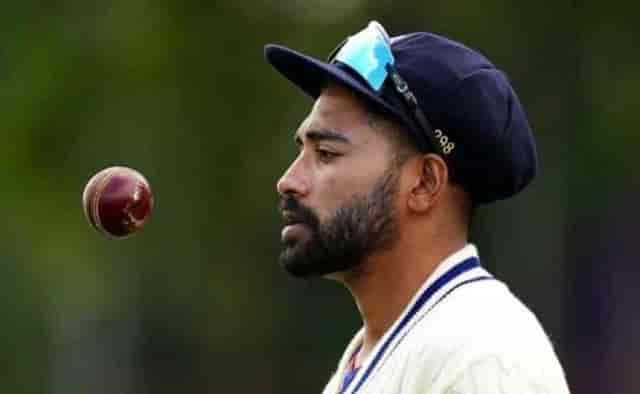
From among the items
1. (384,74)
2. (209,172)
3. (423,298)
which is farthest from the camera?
(209,172)

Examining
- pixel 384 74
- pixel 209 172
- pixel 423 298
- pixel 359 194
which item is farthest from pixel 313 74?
pixel 209 172

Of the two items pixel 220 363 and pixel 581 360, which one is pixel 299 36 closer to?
pixel 220 363

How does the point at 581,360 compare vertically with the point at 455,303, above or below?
below

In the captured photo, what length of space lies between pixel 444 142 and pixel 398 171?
0.15m

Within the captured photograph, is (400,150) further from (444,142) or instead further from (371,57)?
(371,57)

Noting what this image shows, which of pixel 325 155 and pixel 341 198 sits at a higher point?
pixel 325 155

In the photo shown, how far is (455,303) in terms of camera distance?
14.8 feet

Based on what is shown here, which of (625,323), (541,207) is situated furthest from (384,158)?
(541,207)

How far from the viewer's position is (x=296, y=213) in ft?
16.0

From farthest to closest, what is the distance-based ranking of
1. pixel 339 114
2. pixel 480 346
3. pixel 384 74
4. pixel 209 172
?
pixel 209 172, pixel 339 114, pixel 384 74, pixel 480 346

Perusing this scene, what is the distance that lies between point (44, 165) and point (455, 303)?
19.4 meters

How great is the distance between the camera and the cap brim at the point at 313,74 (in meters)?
4.83

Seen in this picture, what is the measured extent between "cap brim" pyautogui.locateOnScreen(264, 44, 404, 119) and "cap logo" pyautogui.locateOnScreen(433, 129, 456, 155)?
3.8 inches

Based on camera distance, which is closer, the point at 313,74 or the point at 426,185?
the point at 426,185
